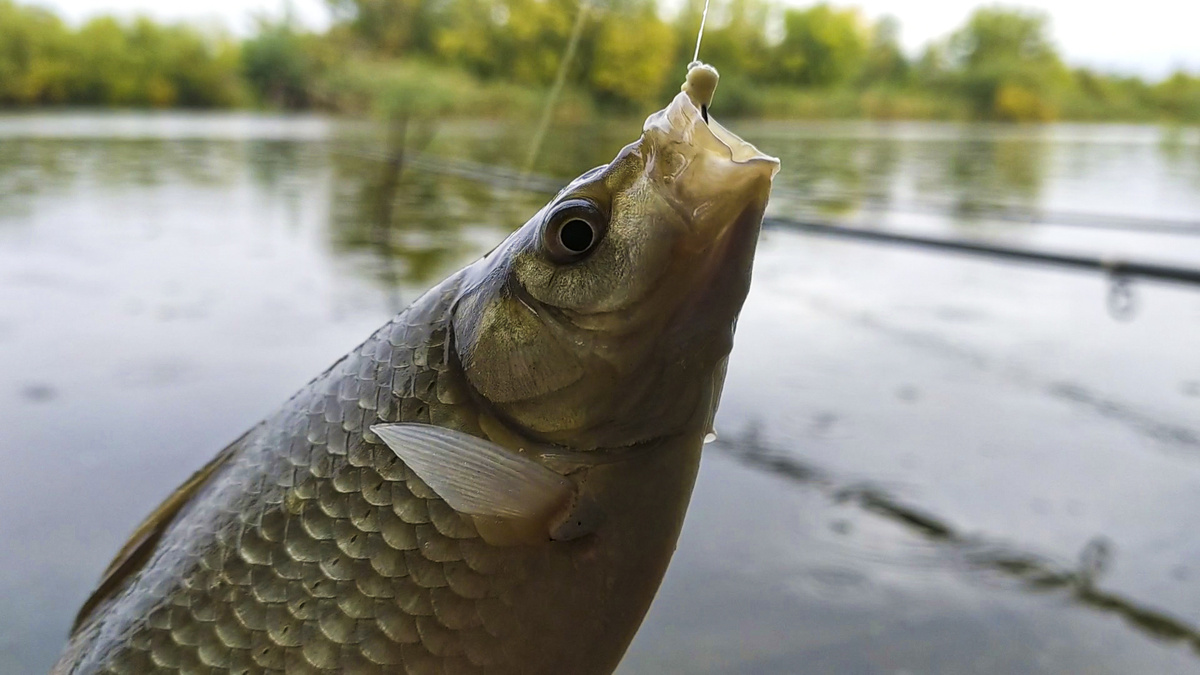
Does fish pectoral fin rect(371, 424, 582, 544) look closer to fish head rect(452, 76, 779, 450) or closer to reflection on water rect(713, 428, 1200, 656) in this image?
fish head rect(452, 76, 779, 450)

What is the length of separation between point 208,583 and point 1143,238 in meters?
9.81

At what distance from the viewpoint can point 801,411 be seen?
13.5ft

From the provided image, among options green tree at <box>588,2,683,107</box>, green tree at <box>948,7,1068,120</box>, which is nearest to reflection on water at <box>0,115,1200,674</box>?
green tree at <box>588,2,683,107</box>

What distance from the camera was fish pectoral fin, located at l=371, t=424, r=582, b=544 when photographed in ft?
2.23

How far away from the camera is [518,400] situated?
2.38ft

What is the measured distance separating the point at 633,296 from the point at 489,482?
7.1 inches

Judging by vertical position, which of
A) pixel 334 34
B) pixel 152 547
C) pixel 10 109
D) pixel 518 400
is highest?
pixel 334 34

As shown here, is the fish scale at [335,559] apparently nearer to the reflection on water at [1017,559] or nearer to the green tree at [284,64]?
the reflection on water at [1017,559]

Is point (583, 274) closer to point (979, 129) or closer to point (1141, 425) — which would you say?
point (1141, 425)

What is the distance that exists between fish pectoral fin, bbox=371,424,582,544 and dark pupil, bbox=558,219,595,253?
0.17m

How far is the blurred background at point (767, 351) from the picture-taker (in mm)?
2098

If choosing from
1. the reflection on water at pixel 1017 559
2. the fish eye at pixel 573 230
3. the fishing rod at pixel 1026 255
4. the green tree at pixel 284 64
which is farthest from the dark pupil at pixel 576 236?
the green tree at pixel 284 64

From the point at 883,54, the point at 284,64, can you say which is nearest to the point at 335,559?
the point at 284,64

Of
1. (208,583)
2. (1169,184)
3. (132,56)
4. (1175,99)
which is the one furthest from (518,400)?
(132,56)
